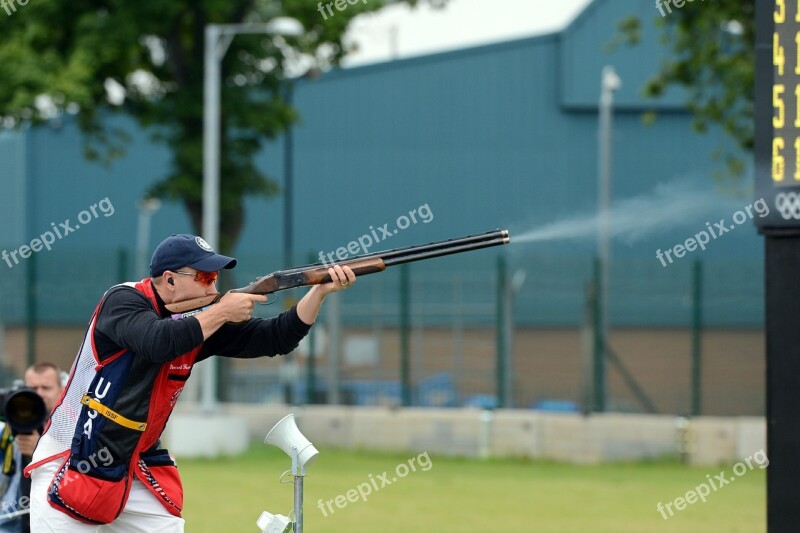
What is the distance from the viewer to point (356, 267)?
6.65 metres

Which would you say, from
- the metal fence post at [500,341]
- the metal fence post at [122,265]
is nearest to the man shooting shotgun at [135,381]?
the metal fence post at [500,341]

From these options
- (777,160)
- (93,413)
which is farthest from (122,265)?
(93,413)

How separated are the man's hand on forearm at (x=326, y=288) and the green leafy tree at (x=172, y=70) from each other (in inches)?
683

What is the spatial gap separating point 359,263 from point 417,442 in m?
13.5

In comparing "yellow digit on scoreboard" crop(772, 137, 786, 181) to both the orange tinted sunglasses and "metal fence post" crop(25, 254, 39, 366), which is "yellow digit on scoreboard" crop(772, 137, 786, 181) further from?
"metal fence post" crop(25, 254, 39, 366)

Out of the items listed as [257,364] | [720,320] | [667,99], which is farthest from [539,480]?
[667,99]

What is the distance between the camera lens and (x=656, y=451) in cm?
1897

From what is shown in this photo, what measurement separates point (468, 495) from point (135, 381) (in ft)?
31.1

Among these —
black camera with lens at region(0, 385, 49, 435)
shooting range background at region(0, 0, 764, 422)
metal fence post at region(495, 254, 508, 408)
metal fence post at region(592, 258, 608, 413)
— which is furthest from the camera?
shooting range background at region(0, 0, 764, 422)

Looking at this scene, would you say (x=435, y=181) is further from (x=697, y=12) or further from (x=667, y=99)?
(x=697, y=12)

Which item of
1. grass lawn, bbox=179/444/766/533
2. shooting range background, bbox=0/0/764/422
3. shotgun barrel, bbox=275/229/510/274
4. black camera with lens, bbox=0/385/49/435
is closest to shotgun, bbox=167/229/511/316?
shotgun barrel, bbox=275/229/510/274

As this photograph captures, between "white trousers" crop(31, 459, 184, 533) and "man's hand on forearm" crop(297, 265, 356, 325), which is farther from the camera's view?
"man's hand on forearm" crop(297, 265, 356, 325)

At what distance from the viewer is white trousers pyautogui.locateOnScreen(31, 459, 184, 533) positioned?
640 centimetres

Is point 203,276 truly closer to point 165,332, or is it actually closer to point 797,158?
point 165,332
